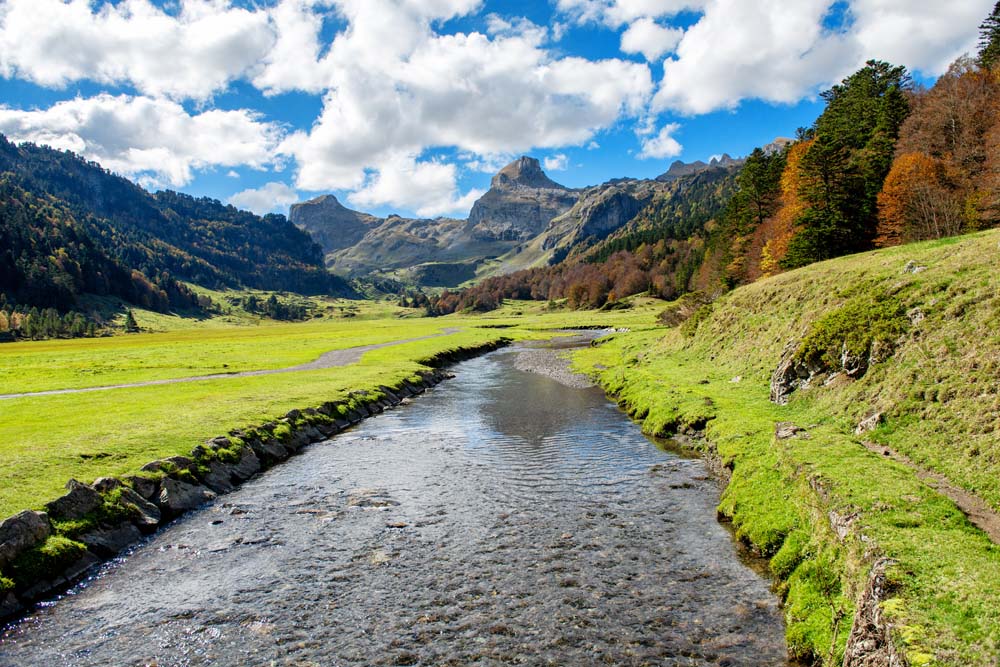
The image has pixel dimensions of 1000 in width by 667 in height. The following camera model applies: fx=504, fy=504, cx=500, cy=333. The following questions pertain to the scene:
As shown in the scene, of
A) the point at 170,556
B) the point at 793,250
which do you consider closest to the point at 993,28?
the point at 793,250

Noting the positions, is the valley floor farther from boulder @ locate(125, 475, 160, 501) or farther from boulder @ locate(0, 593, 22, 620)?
boulder @ locate(0, 593, 22, 620)

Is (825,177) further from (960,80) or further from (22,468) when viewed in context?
(22,468)

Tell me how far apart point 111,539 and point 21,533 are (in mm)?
2818

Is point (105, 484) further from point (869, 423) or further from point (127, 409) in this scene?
point (869, 423)

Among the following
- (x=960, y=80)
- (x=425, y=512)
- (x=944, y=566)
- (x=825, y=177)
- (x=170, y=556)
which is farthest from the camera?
(x=960, y=80)

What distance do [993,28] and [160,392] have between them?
462ft

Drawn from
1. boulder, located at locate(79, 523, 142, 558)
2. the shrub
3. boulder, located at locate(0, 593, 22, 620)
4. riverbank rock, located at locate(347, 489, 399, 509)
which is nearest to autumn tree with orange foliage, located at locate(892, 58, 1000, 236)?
the shrub

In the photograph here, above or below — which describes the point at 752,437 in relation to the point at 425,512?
above

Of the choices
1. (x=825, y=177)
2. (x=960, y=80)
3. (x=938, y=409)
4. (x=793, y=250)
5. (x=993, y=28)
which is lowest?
(x=938, y=409)

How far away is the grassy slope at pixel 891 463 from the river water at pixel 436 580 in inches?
77.7

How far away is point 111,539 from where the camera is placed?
18891mm

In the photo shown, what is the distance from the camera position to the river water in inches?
509

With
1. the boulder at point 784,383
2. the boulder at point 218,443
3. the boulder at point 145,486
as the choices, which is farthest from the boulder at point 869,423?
the boulder at point 218,443

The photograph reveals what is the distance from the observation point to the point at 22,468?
21984mm
